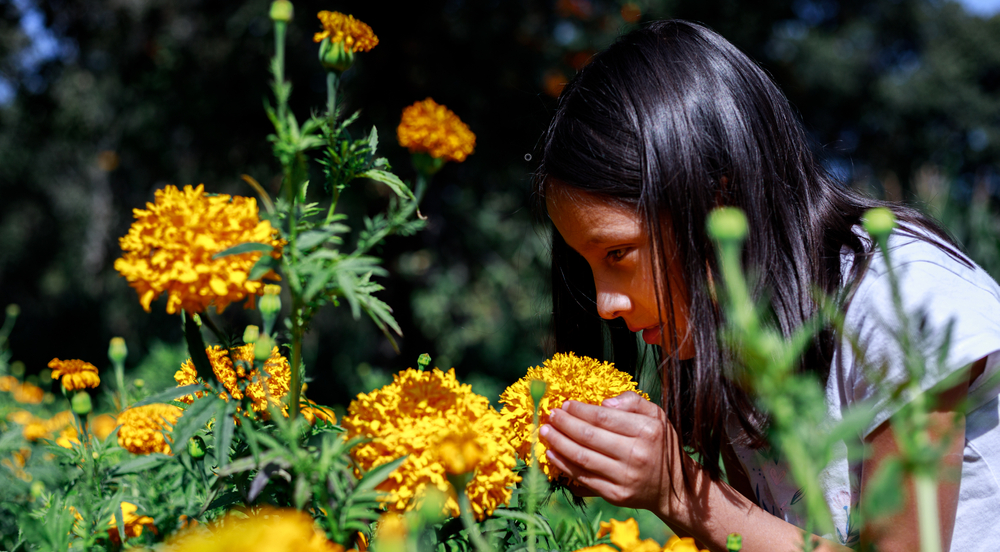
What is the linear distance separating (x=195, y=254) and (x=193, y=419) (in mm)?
149

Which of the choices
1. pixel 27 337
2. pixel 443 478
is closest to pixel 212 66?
pixel 27 337

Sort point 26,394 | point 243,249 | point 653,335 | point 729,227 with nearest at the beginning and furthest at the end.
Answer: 1. point 729,227
2. point 243,249
3. point 653,335
4. point 26,394

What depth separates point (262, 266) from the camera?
0.55m

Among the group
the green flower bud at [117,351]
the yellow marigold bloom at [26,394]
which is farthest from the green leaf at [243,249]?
the yellow marigold bloom at [26,394]

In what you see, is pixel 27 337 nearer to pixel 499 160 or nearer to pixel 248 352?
pixel 499 160

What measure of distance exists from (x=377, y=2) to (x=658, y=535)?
3095mm

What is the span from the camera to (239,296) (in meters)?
0.58

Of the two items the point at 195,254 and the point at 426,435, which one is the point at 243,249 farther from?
the point at 426,435

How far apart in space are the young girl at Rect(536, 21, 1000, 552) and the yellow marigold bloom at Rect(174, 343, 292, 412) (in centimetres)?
34

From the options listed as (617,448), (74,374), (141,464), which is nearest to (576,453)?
(617,448)

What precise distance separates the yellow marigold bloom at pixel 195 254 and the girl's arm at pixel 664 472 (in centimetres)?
41

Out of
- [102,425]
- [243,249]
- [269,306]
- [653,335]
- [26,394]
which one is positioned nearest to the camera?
[243,249]

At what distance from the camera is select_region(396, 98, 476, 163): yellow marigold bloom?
2.81ft

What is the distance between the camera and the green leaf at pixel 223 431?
1.86 feet
